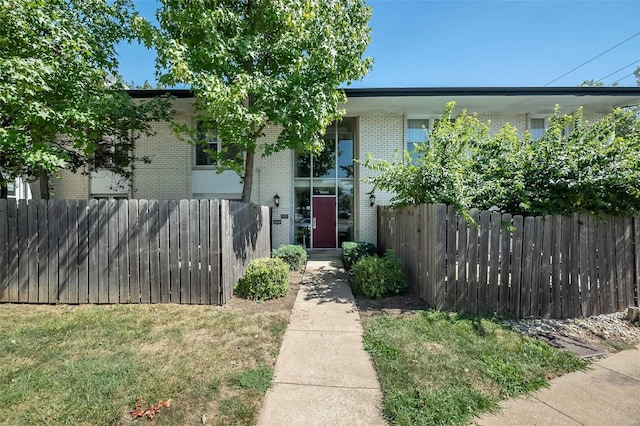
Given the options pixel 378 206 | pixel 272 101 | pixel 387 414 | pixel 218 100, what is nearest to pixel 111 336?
pixel 387 414

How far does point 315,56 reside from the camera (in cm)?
682

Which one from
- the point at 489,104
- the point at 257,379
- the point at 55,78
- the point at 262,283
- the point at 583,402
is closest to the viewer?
the point at 583,402

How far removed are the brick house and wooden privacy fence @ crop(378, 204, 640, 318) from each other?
6.28 meters

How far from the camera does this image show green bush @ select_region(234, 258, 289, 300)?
19.7 feet

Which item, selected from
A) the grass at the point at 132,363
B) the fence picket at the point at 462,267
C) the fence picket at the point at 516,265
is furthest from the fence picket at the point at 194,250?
the fence picket at the point at 516,265

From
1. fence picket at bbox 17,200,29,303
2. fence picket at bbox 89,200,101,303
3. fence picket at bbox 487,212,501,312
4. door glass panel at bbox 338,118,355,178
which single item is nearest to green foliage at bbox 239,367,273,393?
fence picket at bbox 487,212,501,312

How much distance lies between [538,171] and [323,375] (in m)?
4.84

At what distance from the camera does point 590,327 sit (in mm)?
4637

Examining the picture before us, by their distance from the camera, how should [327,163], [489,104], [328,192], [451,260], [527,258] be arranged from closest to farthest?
1. [527,258]
2. [451,260]
3. [489,104]
4. [328,192]
5. [327,163]

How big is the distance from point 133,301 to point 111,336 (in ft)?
5.05

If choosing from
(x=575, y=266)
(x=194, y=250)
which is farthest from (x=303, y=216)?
(x=575, y=266)

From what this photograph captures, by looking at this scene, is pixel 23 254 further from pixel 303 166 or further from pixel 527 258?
pixel 527 258

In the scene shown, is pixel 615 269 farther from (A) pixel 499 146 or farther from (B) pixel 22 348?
(B) pixel 22 348

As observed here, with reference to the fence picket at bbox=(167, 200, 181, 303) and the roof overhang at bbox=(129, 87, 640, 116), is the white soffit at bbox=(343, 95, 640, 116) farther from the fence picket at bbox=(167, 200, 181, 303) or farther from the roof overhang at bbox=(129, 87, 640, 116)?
the fence picket at bbox=(167, 200, 181, 303)
